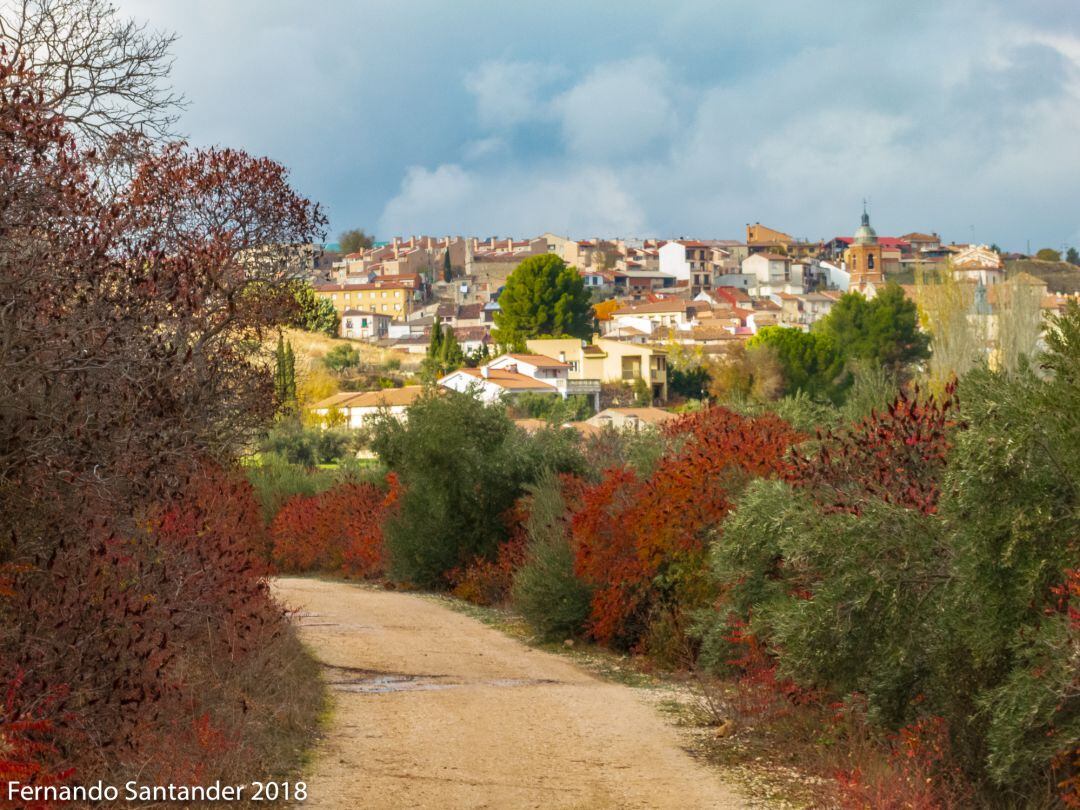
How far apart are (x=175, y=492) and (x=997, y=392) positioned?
536 cm

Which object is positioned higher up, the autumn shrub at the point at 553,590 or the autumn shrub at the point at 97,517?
the autumn shrub at the point at 97,517

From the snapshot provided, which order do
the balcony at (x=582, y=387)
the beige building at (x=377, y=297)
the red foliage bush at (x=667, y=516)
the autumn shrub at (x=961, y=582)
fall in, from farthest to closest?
the beige building at (x=377, y=297)
the balcony at (x=582, y=387)
the red foliage bush at (x=667, y=516)
the autumn shrub at (x=961, y=582)

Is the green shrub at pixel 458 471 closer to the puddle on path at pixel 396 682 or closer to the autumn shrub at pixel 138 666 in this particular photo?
the puddle on path at pixel 396 682

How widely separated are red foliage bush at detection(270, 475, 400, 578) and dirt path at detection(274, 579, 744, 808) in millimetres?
14028

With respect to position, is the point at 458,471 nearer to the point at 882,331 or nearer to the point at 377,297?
the point at 882,331

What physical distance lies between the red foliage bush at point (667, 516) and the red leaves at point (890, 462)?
10.0 feet

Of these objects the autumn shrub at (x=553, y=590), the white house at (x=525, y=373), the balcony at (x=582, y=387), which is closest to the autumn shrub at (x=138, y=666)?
the autumn shrub at (x=553, y=590)

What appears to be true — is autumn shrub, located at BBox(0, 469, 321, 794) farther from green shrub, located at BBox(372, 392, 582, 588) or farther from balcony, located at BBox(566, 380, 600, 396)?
balcony, located at BBox(566, 380, 600, 396)

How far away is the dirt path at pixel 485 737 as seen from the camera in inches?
395

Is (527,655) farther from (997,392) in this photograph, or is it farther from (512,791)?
(997,392)

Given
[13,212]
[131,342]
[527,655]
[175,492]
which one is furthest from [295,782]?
[527,655]

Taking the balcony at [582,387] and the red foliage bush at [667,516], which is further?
the balcony at [582,387]

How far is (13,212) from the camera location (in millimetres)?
8453

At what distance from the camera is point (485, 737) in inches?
478
